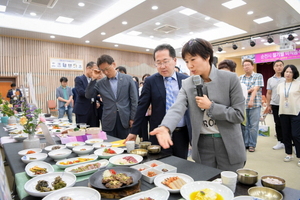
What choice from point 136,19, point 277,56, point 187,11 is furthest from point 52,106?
point 277,56

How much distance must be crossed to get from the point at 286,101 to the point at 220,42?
6.87m

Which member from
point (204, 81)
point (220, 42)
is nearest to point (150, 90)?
point (204, 81)

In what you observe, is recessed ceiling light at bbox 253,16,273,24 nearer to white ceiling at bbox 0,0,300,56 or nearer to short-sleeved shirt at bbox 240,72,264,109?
white ceiling at bbox 0,0,300,56

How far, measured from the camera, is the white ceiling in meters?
5.75

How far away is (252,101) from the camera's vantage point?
13.0ft

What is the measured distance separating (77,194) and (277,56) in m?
12.6

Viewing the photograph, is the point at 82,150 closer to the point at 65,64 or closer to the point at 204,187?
the point at 204,187

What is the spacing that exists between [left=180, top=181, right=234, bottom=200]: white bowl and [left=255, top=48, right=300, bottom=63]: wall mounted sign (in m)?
12.1

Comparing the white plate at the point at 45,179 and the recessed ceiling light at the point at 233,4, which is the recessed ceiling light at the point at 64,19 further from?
the white plate at the point at 45,179

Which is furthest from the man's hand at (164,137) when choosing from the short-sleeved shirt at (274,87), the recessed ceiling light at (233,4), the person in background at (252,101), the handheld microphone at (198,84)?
the recessed ceiling light at (233,4)

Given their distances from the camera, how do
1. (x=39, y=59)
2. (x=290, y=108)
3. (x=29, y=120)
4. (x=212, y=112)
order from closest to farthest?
(x=212, y=112) < (x=29, y=120) < (x=290, y=108) < (x=39, y=59)

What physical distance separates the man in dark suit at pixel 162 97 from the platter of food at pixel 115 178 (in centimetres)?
72

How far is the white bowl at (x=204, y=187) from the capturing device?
0.93m

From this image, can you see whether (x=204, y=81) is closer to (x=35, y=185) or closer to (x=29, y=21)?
(x=35, y=185)
